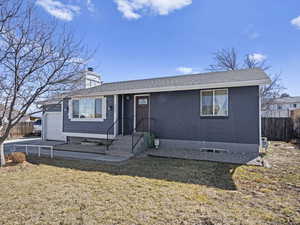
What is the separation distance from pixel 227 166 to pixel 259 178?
132 cm

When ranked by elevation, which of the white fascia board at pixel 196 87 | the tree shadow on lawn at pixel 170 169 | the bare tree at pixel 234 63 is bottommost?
the tree shadow on lawn at pixel 170 169

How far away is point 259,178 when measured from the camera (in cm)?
530

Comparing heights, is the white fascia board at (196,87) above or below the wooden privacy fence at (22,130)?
above

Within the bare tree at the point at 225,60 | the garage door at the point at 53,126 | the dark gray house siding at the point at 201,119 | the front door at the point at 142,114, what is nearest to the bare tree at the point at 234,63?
the bare tree at the point at 225,60

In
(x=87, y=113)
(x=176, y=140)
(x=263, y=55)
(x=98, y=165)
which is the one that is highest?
(x=263, y=55)

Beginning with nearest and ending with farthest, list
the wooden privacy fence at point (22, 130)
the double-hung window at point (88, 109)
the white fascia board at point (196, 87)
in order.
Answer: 1. the white fascia board at point (196, 87)
2. the double-hung window at point (88, 109)
3. the wooden privacy fence at point (22, 130)

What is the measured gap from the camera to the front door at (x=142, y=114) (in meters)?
10.3

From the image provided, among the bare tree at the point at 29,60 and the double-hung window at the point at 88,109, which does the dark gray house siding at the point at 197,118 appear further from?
the bare tree at the point at 29,60

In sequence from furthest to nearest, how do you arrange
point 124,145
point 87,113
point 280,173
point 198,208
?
1. point 87,113
2. point 124,145
3. point 280,173
4. point 198,208

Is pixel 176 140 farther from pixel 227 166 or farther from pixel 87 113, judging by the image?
pixel 87 113

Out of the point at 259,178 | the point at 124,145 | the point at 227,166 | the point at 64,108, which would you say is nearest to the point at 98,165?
the point at 124,145

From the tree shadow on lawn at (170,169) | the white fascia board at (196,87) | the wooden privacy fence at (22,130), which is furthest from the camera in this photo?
the wooden privacy fence at (22,130)

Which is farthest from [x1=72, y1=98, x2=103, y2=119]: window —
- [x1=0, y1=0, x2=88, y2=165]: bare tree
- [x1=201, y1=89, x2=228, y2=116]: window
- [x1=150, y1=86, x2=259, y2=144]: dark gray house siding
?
[x1=201, y1=89, x2=228, y2=116]: window

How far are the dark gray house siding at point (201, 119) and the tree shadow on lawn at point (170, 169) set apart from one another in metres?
1.97
